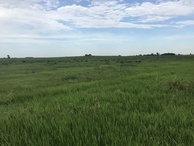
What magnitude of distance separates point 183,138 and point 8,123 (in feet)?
10.0

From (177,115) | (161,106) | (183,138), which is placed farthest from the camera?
(161,106)

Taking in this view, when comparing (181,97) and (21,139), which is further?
(181,97)

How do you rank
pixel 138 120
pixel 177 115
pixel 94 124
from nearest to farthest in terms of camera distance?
1. pixel 94 124
2. pixel 138 120
3. pixel 177 115

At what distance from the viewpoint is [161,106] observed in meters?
5.31

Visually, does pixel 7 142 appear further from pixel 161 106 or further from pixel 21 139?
pixel 161 106

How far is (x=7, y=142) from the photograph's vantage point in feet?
11.0

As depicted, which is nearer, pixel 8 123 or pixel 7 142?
pixel 7 142

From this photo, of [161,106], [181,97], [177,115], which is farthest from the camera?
[181,97]

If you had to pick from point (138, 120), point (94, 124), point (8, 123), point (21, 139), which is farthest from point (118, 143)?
point (8, 123)

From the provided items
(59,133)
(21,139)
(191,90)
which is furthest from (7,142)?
(191,90)

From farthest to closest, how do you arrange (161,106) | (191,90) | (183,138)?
1. (191,90)
2. (161,106)
3. (183,138)

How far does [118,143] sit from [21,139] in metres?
1.43

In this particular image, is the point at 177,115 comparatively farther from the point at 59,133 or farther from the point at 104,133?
the point at 59,133

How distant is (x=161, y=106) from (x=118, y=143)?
256cm
